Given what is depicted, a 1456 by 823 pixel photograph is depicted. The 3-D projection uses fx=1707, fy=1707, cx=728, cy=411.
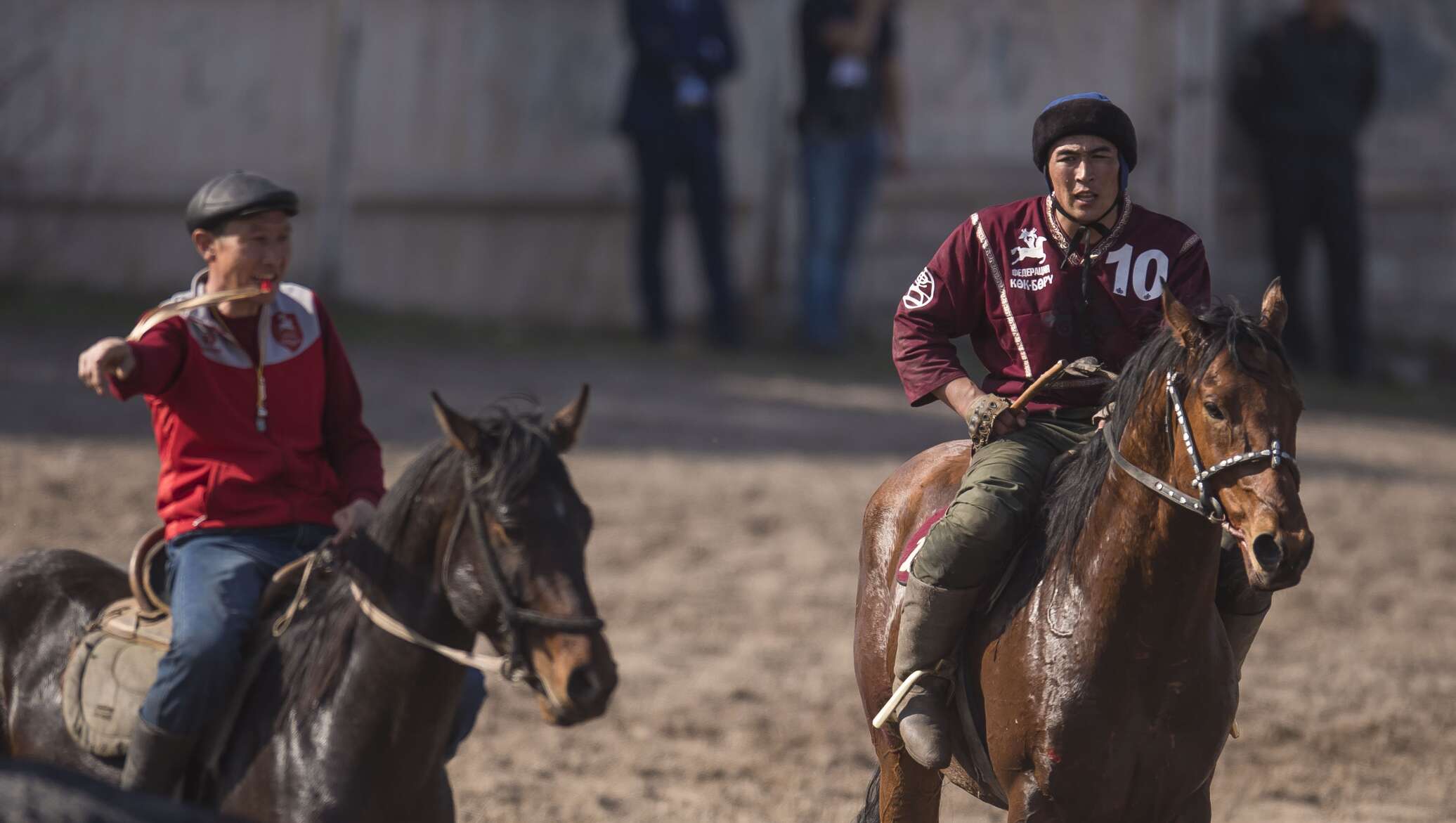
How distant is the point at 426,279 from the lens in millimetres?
14805

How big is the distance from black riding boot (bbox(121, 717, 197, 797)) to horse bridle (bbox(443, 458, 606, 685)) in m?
0.92

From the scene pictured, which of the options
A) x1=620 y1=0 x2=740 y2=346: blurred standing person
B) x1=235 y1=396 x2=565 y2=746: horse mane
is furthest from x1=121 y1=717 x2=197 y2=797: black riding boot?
x1=620 y1=0 x2=740 y2=346: blurred standing person

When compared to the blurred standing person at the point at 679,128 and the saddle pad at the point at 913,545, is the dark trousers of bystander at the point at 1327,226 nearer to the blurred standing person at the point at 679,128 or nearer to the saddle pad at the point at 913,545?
the blurred standing person at the point at 679,128

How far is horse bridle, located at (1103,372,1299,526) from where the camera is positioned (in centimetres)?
353

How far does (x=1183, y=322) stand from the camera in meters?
3.76

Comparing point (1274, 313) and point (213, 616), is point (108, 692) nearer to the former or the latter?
point (213, 616)

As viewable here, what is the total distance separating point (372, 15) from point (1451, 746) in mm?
10877

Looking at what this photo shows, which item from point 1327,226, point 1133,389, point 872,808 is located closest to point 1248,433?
point 1133,389

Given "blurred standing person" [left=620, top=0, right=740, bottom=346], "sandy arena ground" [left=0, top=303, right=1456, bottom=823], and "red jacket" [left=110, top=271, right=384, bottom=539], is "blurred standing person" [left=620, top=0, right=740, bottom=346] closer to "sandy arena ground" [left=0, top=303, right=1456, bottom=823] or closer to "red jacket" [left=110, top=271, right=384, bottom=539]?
"sandy arena ground" [left=0, top=303, right=1456, bottom=823]

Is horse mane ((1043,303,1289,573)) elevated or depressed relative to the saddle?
elevated

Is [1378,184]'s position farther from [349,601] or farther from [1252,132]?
[349,601]

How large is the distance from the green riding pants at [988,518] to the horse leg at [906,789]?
61 cm

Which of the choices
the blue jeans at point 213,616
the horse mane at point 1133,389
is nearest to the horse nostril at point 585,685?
the blue jeans at point 213,616

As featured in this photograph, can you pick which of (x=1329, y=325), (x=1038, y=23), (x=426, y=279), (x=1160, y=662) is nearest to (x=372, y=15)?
(x=426, y=279)
